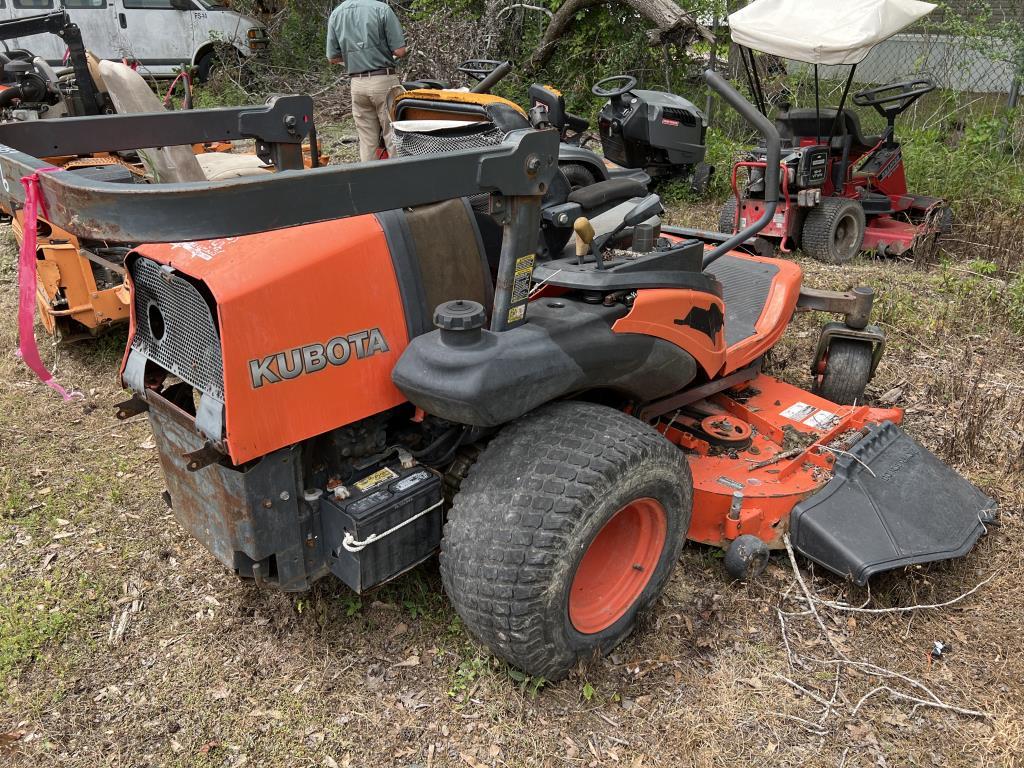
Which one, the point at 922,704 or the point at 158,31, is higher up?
the point at 158,31

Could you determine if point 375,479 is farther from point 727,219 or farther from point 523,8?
point 523,8

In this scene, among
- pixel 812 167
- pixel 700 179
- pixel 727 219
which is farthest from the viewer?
pixel 700 179

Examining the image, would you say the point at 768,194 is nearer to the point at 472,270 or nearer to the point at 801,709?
the point at 472,270

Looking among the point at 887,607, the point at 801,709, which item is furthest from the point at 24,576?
the point at 887,607

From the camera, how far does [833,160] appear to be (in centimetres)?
647

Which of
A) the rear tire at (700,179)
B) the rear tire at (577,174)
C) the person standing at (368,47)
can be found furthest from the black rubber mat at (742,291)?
the person standing at (368,47)

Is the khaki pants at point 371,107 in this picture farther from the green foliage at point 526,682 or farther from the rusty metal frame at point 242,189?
the green foliage at point 526,682

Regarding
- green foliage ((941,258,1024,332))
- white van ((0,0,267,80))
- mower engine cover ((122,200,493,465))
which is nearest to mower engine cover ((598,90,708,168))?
green foliage ((941,258,1024,332))

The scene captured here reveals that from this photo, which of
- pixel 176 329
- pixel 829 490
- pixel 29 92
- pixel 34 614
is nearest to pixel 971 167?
pixel 829 490

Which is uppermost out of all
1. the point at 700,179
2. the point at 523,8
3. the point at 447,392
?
the point at 523,8

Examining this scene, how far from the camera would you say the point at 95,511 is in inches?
Answer: 128

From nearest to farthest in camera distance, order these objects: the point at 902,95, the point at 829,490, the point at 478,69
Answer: the point at 829,490 → the point at 902,95 → the point at 478,69

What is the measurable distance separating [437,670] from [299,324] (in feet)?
3.90

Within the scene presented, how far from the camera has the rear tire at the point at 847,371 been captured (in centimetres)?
378
